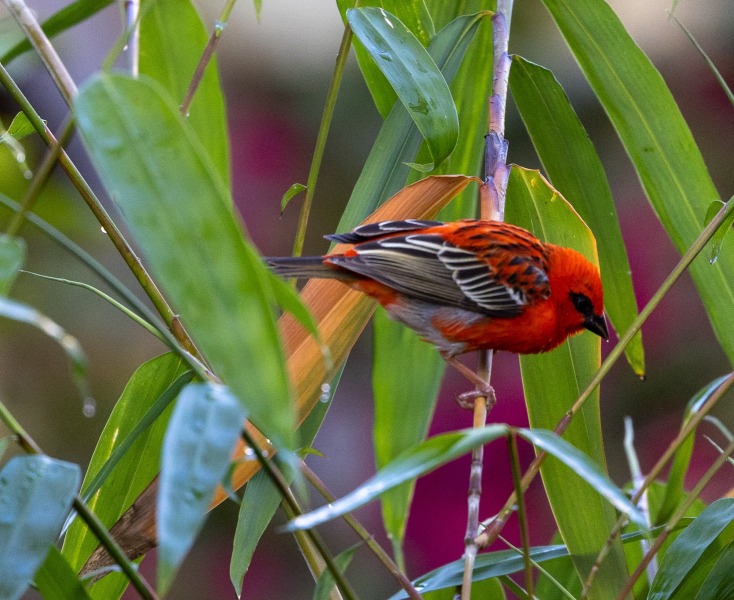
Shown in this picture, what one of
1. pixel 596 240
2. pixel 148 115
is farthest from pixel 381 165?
pixel 148 115

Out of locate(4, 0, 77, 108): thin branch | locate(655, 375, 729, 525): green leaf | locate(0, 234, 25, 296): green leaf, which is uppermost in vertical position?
locate(4, 0, 77, 108): thin branch

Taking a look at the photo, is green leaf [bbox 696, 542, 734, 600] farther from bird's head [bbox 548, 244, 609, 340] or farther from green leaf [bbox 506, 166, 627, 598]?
bird's head [bbox 548, 244, 609, 340]

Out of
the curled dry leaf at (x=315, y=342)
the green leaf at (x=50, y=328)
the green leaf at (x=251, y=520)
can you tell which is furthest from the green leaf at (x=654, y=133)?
the green leaf at (x=50, y=328)

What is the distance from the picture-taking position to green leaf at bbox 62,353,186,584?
158 cm

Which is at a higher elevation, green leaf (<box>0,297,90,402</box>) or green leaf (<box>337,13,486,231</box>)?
green leaf (<box>337,13,486,231</box>)

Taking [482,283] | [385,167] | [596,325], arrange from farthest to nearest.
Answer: [482,283] < [596,325] < [385,167]

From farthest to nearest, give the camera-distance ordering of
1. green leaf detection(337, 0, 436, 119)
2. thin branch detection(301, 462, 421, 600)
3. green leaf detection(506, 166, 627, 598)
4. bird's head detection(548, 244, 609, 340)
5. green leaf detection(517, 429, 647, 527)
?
bird's head detection(548, 244, 609, 340)
green leaf detection(337, 0, 436, 119)
green leaf detection(506, 166, 627, 598)
thin branch detection(301, 462, 421, 600)
green leaf detection(517, 429, 647, 527)

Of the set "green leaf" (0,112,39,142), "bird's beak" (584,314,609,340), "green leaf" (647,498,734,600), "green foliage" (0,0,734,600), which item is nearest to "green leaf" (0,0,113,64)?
"green foliage" (0,0,734,600)

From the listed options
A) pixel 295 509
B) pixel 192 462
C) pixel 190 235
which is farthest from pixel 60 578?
pixel 190 235

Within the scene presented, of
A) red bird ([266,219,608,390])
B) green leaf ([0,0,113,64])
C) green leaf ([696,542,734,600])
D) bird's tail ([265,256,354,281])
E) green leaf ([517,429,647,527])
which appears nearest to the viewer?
green leaf ([517,429,647,527])

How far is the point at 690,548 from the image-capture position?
1.43 meters

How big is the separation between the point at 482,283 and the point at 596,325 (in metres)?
0.33

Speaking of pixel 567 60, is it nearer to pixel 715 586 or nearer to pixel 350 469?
pixel 350 469

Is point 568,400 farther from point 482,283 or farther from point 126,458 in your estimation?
point 126,458
